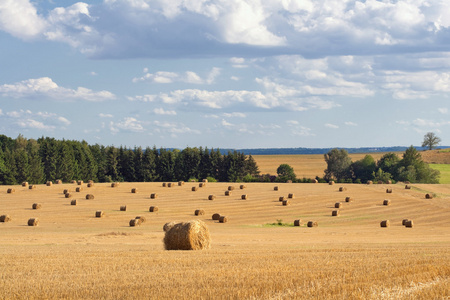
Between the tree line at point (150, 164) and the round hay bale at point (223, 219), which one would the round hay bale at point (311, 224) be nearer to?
the round hay bale at point (223, 219)

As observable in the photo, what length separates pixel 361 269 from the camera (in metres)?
13.5

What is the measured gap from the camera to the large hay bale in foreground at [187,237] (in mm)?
24531

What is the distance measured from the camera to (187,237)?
80.4 feet

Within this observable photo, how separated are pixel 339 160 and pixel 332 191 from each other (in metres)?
54.8

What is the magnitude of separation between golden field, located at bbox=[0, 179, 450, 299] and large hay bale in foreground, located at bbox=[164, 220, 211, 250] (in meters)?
0.74

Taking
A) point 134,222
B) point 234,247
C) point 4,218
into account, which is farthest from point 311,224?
point 4,218

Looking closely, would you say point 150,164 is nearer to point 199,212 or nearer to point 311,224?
point 199,212

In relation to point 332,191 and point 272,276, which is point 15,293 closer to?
point 272,276

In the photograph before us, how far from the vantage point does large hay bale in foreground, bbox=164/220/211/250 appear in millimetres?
24531

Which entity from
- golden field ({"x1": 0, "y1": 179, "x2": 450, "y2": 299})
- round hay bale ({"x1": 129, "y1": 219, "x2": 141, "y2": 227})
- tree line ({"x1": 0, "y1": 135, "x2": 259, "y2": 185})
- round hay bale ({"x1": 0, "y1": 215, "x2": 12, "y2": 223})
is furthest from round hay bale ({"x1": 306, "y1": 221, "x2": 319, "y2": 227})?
tree line ({"x1": 0, "y1": 135, "x2": 259, "y2": 185})

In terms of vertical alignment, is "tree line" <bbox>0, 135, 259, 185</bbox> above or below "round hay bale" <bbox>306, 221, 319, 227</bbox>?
above

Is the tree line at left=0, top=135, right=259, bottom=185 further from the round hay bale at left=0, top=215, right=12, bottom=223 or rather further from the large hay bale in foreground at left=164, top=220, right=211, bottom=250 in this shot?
the large hay bale in foreground at left=164, top=220, right=211, bottom=250

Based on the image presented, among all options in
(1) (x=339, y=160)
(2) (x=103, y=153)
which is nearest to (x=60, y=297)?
(2) (x=103, y=153)

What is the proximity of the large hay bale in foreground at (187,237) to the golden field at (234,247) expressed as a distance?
2.42 ft
